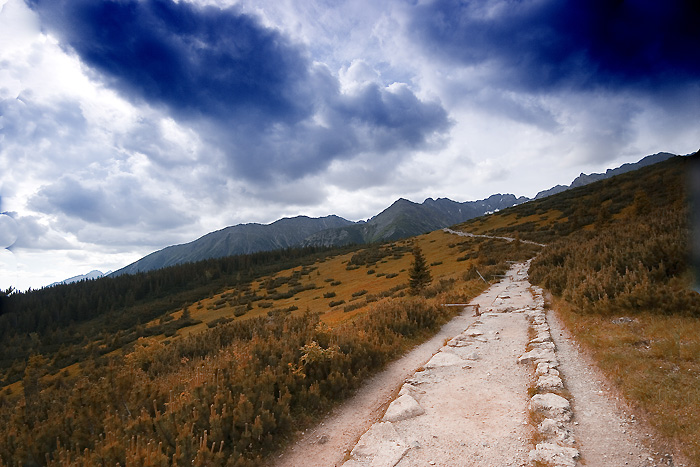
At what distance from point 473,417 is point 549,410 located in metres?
1.16

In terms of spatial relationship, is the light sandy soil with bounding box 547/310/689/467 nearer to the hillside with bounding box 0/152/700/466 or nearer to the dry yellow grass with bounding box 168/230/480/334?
the hillside with bounding box 0/152/700/466

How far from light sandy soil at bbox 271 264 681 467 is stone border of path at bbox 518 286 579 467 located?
4.9 inches

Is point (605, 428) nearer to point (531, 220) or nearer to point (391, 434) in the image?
point (391, 434)

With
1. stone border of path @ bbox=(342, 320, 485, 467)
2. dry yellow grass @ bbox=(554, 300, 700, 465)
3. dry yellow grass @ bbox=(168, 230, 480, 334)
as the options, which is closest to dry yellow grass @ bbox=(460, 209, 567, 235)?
dry yellow grass @ bbox=(168, 230, 480, 334)

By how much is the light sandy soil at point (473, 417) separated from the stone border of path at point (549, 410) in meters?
0.12

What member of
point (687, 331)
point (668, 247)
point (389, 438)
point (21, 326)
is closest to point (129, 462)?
point (389, 438)

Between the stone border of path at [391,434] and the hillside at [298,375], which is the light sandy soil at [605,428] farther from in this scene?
the stone border of path at [391,434]

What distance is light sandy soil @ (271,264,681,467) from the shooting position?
165 inches

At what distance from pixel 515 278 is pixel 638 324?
Answer: 1390cm

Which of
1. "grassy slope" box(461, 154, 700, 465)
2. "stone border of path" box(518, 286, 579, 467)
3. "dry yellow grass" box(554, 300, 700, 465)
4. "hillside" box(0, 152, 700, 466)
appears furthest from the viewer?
"hillside" box(0, 152, 700, 466)

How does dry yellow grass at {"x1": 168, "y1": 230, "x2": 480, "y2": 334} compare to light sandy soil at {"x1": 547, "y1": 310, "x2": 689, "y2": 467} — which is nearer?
light sandy soil at {"x1": 547, "y1": 310, "x2": 689, "y2": 467}

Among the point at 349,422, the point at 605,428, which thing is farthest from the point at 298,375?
the point at 605,428

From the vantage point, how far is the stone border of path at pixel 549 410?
3956 millimetres

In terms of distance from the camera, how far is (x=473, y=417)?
5.27 metres
